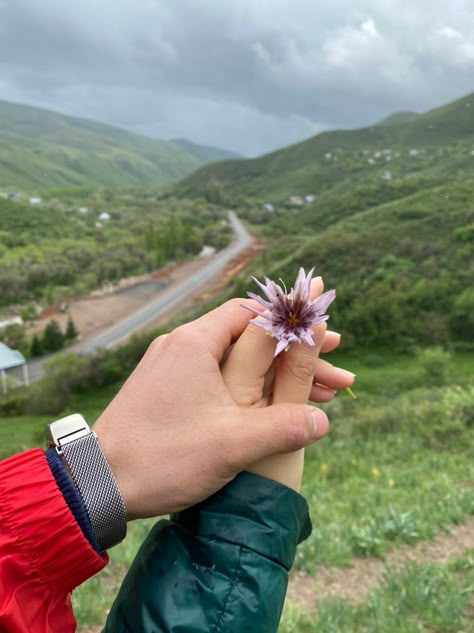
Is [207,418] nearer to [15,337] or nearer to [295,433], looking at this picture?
[295,433]

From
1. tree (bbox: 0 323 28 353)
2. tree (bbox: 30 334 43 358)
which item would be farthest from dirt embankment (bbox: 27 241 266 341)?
tree (bbox: 0 323 28 353)

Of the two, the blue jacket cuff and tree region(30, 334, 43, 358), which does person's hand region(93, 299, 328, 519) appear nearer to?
the blue jacket cuff

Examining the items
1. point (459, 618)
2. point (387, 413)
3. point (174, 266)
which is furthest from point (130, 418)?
point (174, 266)

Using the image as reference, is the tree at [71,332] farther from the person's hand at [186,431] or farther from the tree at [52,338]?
the person's hand at [186,431]

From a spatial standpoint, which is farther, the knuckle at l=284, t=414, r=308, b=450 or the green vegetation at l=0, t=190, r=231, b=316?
the green vegetation at l=0, t=190, r=231, b=316

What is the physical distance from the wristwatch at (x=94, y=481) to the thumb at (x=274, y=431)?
33 cm

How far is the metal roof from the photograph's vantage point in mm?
34438

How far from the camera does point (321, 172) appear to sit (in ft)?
243

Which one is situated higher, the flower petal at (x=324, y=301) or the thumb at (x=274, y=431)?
the flower petal at (x=324, y=301)

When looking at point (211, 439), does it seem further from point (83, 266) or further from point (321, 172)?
point (321, 172)

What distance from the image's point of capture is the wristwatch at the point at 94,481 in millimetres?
1205

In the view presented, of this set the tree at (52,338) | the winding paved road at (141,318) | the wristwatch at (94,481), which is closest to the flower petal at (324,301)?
the wristwatch at (94,481)

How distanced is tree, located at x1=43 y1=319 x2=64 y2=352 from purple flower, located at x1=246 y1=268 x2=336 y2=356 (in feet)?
139

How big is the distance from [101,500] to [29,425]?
29.0 m
